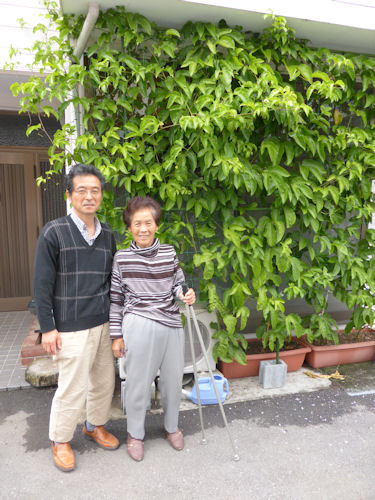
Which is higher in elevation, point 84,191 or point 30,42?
point 30,42

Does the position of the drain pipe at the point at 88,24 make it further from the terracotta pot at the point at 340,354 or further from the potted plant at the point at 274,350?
the terracotta pot at the point at 340,354

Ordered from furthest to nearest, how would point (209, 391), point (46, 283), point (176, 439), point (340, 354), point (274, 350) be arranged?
point (340, 354) < point (274, 350) < point (209, 391) < point (176, 439) < point (46, 283)

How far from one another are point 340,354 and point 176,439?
6.23 feet

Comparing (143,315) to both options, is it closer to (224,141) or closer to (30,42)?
(224,141)

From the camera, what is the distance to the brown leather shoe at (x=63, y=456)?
2199mm

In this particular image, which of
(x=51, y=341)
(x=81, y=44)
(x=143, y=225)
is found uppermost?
(x=81, y=44)

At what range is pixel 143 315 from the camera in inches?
88.0

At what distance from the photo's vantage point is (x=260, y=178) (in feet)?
9.36

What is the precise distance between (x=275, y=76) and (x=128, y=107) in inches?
42.4

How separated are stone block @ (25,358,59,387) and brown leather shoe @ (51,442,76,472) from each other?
0.94m

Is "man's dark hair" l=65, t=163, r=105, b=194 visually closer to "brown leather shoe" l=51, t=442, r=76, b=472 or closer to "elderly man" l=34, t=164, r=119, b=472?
"elderly man" l=34, t=164, r=119, b=472

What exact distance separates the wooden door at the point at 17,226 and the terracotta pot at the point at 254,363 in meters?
2.86

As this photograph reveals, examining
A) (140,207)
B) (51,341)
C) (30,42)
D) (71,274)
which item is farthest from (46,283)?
(30,42)

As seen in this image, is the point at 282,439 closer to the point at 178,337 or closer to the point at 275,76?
the point at 178,337
